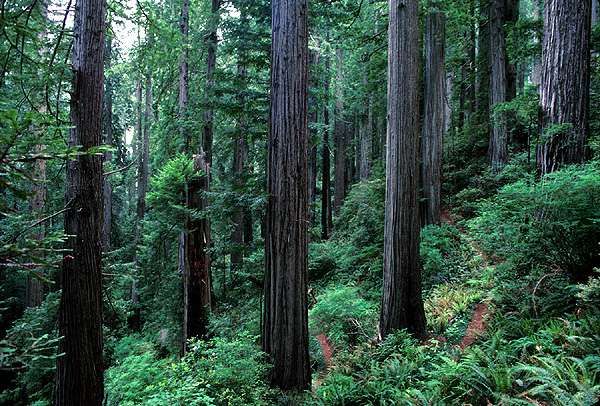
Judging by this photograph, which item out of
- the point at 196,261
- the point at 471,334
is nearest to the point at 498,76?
the point at 471,334

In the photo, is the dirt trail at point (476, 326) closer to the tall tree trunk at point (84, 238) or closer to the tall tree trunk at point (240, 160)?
the tall tree trunk at point (240, 160)

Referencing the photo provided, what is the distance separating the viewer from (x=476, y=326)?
649 cm

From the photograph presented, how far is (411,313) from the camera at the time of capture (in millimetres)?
6754

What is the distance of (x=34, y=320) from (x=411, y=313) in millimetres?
8473

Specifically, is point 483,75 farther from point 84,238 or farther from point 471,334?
point 84,238

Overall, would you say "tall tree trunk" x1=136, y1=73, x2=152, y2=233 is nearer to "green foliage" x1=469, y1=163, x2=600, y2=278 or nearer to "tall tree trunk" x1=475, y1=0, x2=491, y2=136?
"tall tree trunk" x1=475, y1=0, x2=491, y2=136

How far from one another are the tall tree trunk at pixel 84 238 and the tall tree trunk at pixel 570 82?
6.02 metres

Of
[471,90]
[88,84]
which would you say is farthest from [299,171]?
[471,90]

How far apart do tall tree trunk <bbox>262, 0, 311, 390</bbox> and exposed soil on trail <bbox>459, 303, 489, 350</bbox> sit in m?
2.50

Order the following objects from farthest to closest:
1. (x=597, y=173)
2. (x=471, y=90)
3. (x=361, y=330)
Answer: (x=471, y=90), (x=361, y=330), (x=597, y=173)

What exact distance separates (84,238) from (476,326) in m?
5.97

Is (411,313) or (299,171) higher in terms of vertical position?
(299,171)

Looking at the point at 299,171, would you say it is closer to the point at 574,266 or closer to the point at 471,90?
the point at 574,266

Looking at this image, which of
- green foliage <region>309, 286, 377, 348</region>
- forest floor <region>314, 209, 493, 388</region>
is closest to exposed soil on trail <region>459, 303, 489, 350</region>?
forest floor <region>314, 209, 493, 388</region>
